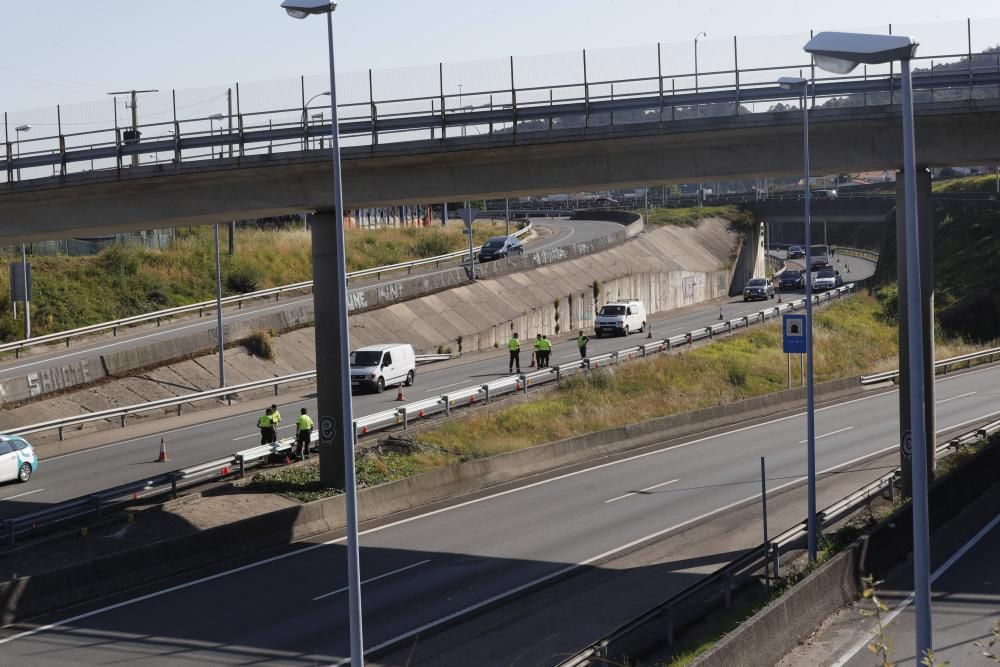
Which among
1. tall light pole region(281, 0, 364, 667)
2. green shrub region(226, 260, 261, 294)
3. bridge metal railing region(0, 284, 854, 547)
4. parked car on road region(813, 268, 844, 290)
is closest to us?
tall light pole region(281, 0, 364, 667)

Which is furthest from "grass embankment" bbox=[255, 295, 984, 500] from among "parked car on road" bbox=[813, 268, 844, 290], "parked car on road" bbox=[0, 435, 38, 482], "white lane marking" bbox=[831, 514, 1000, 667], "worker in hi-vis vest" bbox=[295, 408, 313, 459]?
"white lane marking" bbox=[831, 514, 1000, 667]

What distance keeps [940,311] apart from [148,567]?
59.5 meters

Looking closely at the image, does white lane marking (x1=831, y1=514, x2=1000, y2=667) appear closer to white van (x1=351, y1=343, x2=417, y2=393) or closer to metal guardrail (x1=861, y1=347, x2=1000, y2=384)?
white van (x1=351, y1=343, x2=417, y2=393)

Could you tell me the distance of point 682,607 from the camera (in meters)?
19.2

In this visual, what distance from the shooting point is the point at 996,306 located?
224 feet

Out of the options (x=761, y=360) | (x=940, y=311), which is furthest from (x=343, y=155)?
(x=940, y=311)

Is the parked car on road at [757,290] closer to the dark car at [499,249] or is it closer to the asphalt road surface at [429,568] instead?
the dark car at [499,249]

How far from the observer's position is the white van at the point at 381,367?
44812 millimetres

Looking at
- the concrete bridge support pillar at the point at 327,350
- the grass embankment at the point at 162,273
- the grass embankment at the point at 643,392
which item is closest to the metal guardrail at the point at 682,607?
the concrete bridge support pillar at the point at 327,350

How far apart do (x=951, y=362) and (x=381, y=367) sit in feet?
93.3

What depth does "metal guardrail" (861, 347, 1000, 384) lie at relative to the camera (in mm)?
51781

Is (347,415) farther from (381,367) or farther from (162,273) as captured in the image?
(162,273)

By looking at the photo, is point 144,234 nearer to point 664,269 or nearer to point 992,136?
point 664,269

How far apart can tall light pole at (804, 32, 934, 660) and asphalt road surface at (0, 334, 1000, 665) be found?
7.29 m
